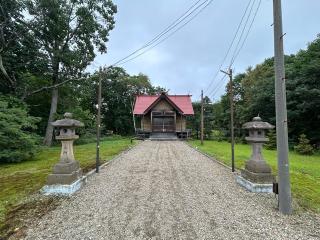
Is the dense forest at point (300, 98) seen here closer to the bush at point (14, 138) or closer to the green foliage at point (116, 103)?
the green foliage at point (116, 103)

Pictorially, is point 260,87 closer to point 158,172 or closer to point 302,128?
point 302,128

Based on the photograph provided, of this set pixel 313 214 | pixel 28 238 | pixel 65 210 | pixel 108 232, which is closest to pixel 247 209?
pixel 313 214

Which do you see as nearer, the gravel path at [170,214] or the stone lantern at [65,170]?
the gravel path at [170,214]

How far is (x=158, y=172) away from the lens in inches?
393

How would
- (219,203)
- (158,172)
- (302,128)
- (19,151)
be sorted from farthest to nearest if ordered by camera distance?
(302,128)
(19,151)
(158,172)
(219,203)

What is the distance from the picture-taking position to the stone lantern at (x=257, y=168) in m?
7.13

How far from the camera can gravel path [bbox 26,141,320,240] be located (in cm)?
452

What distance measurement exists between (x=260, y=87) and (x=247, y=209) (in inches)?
920

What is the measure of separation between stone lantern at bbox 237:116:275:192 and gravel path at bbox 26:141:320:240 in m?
0.29

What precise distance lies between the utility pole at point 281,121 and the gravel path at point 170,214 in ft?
1.30

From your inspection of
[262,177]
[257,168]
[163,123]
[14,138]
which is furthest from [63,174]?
→ [163,123]

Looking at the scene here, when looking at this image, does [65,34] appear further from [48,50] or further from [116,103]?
[116,103]

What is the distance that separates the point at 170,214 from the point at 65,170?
3339mm

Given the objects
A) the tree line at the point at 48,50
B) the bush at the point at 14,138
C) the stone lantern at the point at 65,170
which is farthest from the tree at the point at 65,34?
the stone lantern at the point at 65,170
